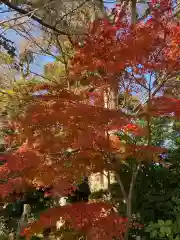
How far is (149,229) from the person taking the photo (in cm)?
520

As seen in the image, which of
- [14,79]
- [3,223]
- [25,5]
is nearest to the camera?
[25,5]

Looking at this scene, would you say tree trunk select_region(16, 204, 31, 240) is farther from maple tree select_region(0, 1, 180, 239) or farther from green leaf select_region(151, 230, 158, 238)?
green leaf select_region(151, 230, 158, 238)

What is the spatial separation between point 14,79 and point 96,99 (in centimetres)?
689

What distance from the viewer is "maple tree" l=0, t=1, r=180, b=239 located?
364 centimetres

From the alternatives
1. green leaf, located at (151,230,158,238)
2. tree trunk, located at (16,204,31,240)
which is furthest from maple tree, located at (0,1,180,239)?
tree trunk, located at (16,204,31,240)

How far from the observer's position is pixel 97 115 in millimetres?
3557

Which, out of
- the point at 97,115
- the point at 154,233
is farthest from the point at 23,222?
the point at 97,115

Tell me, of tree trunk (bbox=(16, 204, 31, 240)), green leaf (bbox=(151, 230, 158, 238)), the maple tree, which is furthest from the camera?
tree trunk (bbox=(16, 204, 31, 240))

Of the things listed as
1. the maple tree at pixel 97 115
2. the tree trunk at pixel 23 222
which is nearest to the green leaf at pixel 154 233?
the maple tree at pixel 97 115

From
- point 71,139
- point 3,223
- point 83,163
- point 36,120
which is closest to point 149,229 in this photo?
point 83,163

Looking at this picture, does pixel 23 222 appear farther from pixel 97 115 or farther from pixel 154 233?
pixel 97 115

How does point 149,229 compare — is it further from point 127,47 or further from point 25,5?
point 25,5

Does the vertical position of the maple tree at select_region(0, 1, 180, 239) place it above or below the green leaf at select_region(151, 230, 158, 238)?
above

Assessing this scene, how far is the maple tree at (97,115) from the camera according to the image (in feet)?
12.0
